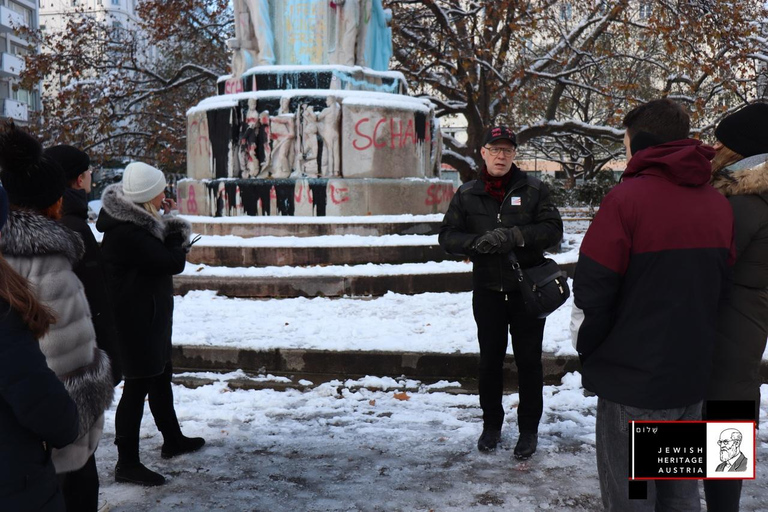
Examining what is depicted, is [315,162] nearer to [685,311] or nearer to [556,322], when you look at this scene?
[556,322]

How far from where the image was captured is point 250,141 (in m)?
11.2

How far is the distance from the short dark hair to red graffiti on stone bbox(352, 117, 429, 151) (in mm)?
8460

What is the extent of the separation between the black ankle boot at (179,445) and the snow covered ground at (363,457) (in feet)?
0.17

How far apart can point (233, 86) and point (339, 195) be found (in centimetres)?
308

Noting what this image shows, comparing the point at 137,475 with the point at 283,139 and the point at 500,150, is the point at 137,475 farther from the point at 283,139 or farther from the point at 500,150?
the point at 283,139

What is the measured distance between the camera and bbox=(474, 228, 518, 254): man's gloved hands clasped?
4031 millimetres

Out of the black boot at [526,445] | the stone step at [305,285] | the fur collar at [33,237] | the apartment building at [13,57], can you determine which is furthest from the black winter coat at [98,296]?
the apartment building at [13,57]

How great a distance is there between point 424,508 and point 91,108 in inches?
837

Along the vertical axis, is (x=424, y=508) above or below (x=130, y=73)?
below

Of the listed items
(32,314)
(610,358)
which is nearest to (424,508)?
(610,358)

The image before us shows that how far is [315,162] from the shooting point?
10961mm

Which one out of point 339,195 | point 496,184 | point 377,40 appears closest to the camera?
point 496,184

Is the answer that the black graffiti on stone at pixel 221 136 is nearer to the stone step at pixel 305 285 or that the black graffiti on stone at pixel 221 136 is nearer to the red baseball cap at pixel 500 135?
the stone step at pixel 305 285

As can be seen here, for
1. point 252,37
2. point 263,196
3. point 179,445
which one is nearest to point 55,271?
point 179,445
